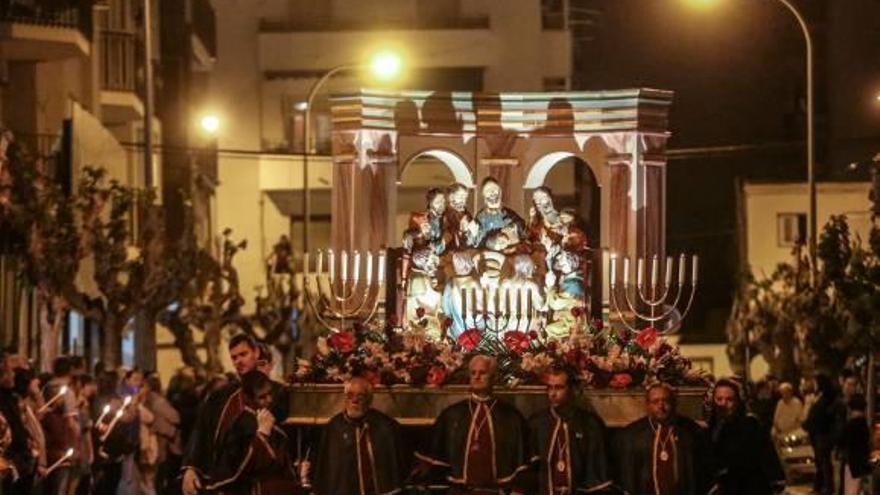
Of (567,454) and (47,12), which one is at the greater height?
(47,12)

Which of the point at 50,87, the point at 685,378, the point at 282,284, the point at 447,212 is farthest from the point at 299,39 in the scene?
the point at 685,378

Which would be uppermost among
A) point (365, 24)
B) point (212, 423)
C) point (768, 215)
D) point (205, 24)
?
point (365, 24)

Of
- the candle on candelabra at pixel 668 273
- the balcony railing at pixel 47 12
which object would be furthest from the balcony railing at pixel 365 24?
the candle on candelabra at pixel 668 273

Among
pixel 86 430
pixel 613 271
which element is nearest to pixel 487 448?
pixel 613 271

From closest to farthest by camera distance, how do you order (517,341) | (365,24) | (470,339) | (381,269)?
(517,341) → (470,339) → (381,269) → (365,24)

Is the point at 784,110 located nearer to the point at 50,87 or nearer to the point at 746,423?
the point at 50,87

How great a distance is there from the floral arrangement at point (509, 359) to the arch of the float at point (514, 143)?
5.36 metres

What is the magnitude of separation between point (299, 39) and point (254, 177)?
12.7 feet

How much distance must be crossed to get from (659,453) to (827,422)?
499 inches

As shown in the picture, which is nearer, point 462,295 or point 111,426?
point 462,295

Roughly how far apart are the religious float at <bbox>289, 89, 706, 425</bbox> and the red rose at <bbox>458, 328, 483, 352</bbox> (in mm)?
32

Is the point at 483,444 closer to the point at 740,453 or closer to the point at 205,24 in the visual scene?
the point at 740,453

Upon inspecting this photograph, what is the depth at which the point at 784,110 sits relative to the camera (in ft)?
216

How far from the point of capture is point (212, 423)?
18.9 meters
